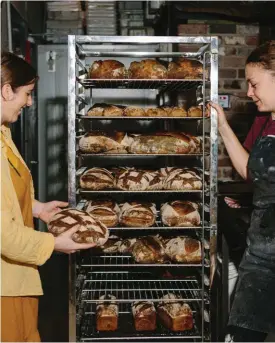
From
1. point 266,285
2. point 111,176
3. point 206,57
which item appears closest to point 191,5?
point 206,57

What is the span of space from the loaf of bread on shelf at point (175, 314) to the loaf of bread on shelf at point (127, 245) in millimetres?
347

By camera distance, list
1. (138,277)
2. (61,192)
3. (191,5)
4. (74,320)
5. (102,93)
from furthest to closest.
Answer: (61,192), (102,93), (191,5), (138,277), (74,320)

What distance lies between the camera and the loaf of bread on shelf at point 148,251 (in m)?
2.60

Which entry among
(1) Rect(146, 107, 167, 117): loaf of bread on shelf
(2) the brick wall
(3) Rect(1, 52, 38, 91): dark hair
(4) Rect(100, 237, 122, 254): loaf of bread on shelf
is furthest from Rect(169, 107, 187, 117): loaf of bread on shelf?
(2) the brick wall

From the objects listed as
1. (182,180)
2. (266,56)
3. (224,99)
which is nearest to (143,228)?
(182,180)

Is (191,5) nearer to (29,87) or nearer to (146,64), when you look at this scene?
(146,64)

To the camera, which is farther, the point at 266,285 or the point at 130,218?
the point at 130,218

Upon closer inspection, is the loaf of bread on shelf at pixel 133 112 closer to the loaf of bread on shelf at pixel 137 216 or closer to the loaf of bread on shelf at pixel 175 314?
the loaf of bread on shelf at pixel 137 216

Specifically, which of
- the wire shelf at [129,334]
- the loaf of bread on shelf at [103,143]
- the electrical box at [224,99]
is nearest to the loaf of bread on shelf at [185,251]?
the wire shelf at [129,334]

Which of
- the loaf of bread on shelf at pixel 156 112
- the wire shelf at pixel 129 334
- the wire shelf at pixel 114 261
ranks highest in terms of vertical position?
the loaf of bread on shelf at pixel 156 112

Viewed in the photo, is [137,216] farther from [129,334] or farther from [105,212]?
[129,334]

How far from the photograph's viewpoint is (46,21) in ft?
17.0

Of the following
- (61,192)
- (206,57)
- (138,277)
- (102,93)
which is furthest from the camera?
(61,192)

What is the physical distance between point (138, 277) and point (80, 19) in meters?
3.24
